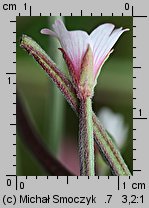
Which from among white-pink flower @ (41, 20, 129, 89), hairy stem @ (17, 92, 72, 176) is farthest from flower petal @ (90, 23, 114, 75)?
hairy stem @ (17, 92, 72, 176)

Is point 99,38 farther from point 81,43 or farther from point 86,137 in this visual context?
point 86,137

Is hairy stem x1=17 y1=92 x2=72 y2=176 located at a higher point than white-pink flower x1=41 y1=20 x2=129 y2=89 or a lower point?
lower

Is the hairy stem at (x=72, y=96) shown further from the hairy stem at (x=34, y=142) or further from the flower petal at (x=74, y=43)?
the hairy stem at (x=34, y=142)

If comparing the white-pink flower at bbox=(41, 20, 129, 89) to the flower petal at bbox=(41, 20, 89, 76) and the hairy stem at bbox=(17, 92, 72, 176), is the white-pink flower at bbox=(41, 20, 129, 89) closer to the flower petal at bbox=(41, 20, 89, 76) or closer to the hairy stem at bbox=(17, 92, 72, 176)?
the flower petal at bbox=(41, 20, 89, 76)

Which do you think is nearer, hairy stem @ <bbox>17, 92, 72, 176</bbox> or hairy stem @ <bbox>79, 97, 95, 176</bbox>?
hairy stem @ <bbox>79, 97, 95, 176</bbox>

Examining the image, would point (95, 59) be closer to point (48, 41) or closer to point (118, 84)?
point (48, 41)
